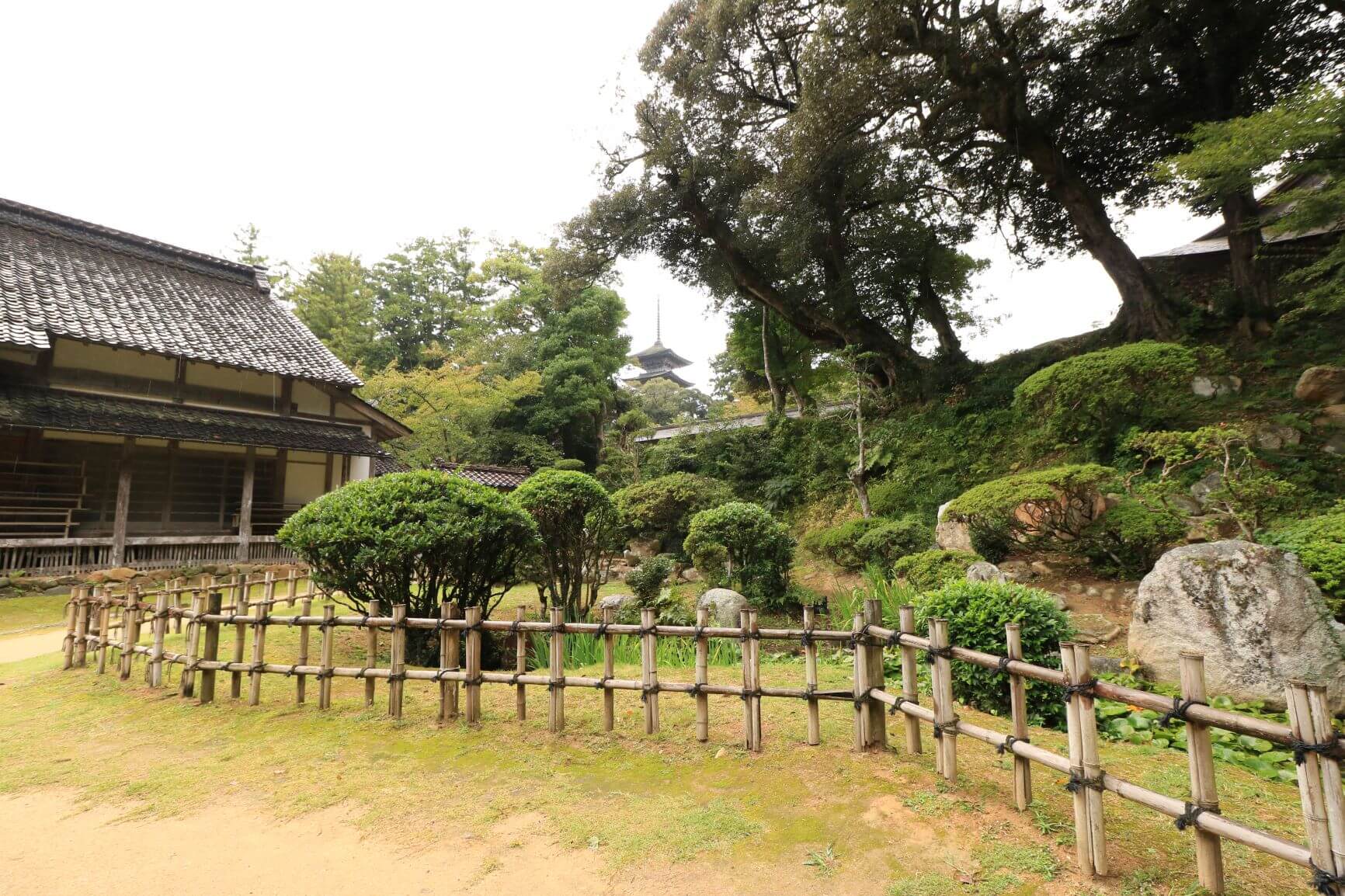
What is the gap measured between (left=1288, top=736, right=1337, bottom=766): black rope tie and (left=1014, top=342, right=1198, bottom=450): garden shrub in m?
8.38

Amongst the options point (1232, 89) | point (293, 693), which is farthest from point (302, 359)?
point (1232, 89)

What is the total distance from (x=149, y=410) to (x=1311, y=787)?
647 inches

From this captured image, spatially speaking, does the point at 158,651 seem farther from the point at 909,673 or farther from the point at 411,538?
the point at 909,673

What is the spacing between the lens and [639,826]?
2.89 m

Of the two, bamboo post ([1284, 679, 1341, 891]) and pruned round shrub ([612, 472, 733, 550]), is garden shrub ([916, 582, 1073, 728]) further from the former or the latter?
pruned round shrub ([612, 472, 733, 550])

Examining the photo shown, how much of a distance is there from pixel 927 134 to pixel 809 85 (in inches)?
122

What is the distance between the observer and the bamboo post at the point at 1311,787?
1922 millimetres

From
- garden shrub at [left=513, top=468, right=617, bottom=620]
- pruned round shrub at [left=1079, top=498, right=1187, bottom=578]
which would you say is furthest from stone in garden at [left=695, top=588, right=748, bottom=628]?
pruned round shrub at [left=1079, top=498, right=1187, bottom=578]

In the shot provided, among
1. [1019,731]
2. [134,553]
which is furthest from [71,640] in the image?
[1019,731]

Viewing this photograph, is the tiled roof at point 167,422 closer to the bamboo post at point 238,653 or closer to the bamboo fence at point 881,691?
the bamboo fence at point 881,691

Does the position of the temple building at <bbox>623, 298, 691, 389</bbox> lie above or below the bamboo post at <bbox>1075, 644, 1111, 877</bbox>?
above

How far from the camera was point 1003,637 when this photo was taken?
439 cm

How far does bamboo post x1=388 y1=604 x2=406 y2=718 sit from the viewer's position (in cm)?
434

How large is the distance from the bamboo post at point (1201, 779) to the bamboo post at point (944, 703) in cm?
103
